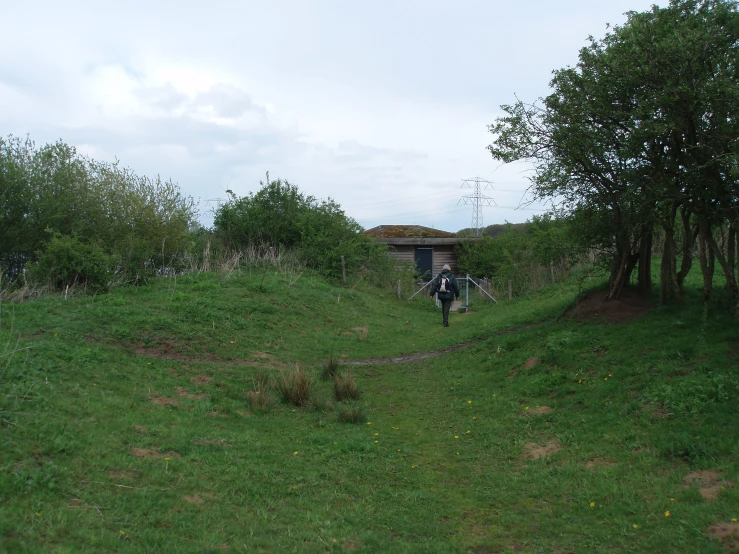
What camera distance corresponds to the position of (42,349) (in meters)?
8.27

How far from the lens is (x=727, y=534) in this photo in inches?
166

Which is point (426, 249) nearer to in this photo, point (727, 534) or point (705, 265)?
point (705, 265)

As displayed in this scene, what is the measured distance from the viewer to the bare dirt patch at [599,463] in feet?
19.5

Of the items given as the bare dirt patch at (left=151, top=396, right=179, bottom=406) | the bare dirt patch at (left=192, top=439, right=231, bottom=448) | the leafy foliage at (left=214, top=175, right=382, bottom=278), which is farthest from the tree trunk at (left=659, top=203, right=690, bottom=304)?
the leafy foliage at (left=214, top=175, right=382, bottom=278)

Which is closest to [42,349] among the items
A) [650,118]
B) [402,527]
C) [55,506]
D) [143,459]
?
[143,459]

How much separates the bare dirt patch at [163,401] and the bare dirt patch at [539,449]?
4767mm

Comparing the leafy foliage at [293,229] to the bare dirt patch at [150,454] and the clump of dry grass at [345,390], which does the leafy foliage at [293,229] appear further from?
the bare dirt patch at [150,454]

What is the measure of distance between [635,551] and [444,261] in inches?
1095

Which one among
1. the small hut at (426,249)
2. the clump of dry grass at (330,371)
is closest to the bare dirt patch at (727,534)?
the clump of dry grass at (330,371)

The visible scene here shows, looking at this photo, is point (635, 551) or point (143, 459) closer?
point (635, 551)

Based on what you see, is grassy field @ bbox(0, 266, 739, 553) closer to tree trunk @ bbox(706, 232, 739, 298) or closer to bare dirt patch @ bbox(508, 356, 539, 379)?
bare dirt patch @ bbox(508, 356, 539, 379)

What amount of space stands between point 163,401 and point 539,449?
16.6 feet

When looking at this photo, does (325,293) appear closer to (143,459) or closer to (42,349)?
(42,349)

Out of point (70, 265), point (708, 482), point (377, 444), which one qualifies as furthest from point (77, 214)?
point (708, 482)
